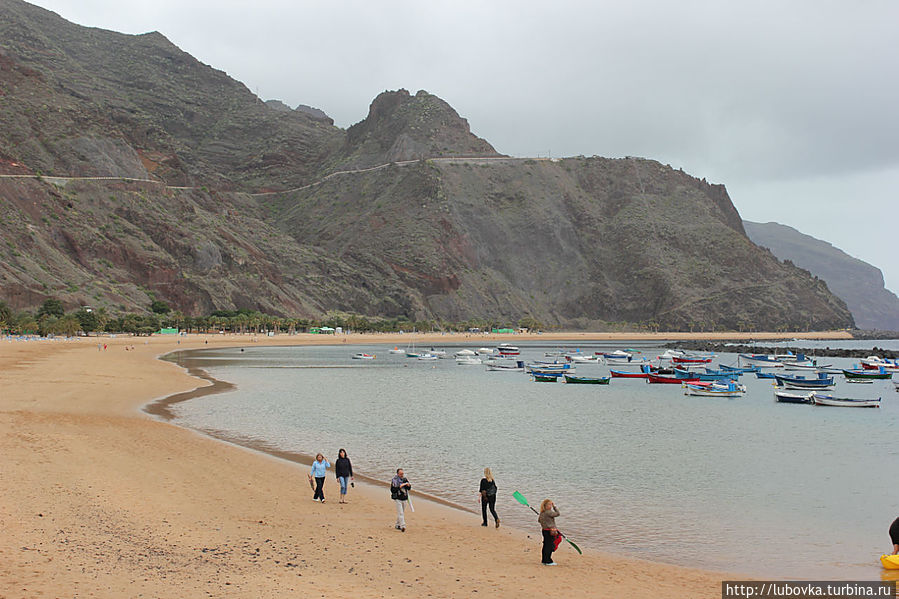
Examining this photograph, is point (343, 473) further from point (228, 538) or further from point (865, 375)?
point (865, 375)

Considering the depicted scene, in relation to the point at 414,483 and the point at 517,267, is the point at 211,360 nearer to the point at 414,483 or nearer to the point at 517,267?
the point at 414,483

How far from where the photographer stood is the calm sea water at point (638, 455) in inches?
714

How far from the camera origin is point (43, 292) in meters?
112

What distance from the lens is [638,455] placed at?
30.9m

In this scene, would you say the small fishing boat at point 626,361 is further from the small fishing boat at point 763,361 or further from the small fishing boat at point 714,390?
the small fishing boat at point 714,390

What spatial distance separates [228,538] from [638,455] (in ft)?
66.5

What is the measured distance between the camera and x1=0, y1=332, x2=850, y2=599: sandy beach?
12.3 meters

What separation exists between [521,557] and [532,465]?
41.5ft

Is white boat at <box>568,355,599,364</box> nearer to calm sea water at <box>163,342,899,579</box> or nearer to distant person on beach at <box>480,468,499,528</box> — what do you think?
calm sea water at <box>163,342,899,579</box>

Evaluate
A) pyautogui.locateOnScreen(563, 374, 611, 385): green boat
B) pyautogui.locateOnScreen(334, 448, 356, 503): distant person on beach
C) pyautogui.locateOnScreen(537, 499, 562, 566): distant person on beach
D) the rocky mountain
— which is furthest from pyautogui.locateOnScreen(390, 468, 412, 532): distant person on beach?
the rocky mountain

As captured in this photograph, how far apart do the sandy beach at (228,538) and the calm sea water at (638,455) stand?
8.03ft

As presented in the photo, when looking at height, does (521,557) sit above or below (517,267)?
below

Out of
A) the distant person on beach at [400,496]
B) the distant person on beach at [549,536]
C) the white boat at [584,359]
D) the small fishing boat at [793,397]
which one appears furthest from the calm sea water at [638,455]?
the white boat at [584,359]

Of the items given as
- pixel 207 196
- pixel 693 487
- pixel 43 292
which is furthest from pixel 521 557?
pixel 207 196
